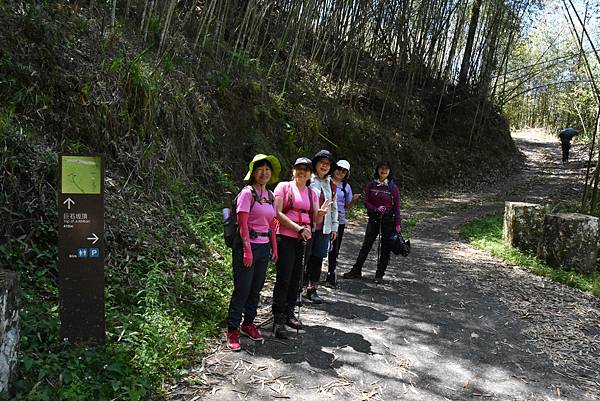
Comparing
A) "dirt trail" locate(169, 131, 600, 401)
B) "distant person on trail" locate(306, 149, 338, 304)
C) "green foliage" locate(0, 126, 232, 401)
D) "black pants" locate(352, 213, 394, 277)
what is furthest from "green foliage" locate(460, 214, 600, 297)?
"green foliage" locate(0, 126, 232, 401)

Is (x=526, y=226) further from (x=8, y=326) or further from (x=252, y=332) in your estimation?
(x=8, y=326)

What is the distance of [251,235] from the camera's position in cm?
362

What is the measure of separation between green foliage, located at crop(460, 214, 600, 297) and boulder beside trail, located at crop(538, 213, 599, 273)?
0.41 feet

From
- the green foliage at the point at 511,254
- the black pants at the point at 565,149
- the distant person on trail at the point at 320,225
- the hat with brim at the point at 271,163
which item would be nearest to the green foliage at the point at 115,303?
the distant person on trail at the point at 320,225

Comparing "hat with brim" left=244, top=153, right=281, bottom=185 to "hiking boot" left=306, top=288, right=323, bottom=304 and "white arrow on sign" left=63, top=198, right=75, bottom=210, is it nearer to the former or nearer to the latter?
"white arrow on sign" left=63, top=198, right=75, bottom=210

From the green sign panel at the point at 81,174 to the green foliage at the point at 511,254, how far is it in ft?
19.4

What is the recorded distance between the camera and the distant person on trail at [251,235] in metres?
A: 3.53

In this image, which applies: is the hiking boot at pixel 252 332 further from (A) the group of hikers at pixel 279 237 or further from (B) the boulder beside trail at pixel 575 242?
(B) the boulder beside trail at pixel 575 242

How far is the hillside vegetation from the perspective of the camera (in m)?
3.15

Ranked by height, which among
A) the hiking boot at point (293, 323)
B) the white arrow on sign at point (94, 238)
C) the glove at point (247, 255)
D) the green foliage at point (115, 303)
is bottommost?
the hiking boot at point (293, 323)

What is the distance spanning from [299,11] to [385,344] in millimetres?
8271

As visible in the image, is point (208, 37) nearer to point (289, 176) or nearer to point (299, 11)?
point (299, 11)

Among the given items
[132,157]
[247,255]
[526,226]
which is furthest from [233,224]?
[526,226]

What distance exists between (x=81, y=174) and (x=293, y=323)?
211 centimetres
